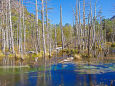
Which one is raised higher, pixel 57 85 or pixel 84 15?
pixel 84 15

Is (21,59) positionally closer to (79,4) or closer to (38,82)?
(38,82)

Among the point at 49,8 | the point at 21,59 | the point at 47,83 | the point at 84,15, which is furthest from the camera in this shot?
the point at 84,15

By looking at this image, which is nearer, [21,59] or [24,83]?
[24,83]

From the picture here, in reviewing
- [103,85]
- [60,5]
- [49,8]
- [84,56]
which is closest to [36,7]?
[49,8]

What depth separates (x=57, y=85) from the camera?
21.4ft

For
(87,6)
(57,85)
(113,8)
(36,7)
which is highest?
(87,6)

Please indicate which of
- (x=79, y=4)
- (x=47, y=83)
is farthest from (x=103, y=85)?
(x=79, y=4)

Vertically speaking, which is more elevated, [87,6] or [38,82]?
[87,6]

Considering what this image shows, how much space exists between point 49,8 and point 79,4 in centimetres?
1096

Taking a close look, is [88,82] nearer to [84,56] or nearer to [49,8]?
[84,56]

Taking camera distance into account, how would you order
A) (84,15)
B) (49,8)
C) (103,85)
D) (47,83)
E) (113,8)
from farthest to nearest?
(84,15)
(49,8)
(113,8)
(47,83)
(103,85)

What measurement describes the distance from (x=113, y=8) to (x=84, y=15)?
11185mm

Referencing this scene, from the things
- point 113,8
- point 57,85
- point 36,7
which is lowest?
point 57,85

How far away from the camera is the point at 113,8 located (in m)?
16.8
